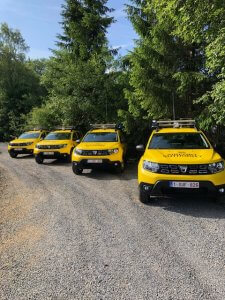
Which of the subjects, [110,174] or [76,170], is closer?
[76,170]

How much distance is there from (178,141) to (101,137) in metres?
4.33

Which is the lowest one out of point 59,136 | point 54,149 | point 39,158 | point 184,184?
point 39,158

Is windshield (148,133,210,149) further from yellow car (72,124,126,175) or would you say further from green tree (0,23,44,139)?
green tree (0,23,44,139)

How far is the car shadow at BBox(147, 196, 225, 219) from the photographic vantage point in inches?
231

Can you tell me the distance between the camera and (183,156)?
646 cm

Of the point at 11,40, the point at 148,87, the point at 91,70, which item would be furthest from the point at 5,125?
the point at 148,87

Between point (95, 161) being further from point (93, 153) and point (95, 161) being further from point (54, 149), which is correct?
point (54, 149)

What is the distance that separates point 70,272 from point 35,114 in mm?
20739

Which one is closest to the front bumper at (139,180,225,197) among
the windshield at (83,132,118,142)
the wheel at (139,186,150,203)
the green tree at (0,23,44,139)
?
the wheel at (139,186,150,203)

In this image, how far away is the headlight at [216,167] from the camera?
20.1 feet

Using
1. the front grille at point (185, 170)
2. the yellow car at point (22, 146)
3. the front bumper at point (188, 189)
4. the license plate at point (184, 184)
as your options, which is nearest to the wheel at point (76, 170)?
the front bumper at point (188, 189)

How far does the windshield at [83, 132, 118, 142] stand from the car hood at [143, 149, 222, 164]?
166 inches

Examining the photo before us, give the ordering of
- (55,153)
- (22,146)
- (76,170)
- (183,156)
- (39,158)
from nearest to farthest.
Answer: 1. (183,156)
2. (76,170)
3. (55,153)
4. (39,158)
5. (22,146)

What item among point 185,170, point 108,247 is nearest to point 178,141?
point 185,170
